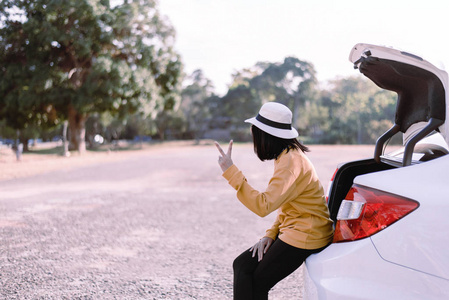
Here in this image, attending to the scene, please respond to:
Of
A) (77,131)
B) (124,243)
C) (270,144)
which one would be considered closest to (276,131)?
(270,144)

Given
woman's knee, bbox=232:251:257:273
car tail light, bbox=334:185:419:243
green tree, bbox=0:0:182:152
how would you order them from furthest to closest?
green tree, bbox=0:0:182:152
woman's knee, bbox=232:251:257:273
car tail light, bbox=334:185:419:243

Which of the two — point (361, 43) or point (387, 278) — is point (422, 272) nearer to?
point (387, 278)

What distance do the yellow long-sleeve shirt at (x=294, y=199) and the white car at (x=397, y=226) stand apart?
183 millimetres

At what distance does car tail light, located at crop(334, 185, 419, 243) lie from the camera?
1.70 metres

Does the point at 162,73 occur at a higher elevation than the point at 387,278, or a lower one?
higher

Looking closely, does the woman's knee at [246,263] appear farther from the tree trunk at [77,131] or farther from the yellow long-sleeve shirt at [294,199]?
the tree trunk at [77,131]

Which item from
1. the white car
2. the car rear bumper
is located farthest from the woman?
the car rear bumper

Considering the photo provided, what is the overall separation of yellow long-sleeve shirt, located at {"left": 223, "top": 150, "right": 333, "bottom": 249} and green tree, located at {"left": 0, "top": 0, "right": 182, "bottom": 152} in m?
24.7

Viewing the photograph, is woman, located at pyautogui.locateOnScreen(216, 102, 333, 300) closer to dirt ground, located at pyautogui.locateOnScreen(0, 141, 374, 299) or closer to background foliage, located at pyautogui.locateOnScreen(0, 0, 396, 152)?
dirt ground, located at pyautogui.locateOnScreen(0, 141, 374, 299)

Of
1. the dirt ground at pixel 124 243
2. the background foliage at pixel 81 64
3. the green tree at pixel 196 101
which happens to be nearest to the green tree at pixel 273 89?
the green tree at pixel 196 101

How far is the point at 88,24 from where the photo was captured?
2609cm

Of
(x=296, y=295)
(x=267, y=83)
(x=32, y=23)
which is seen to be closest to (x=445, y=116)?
(x=296, y=295)

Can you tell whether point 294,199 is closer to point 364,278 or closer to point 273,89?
point 364,278

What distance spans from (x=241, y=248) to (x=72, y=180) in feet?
30.0
